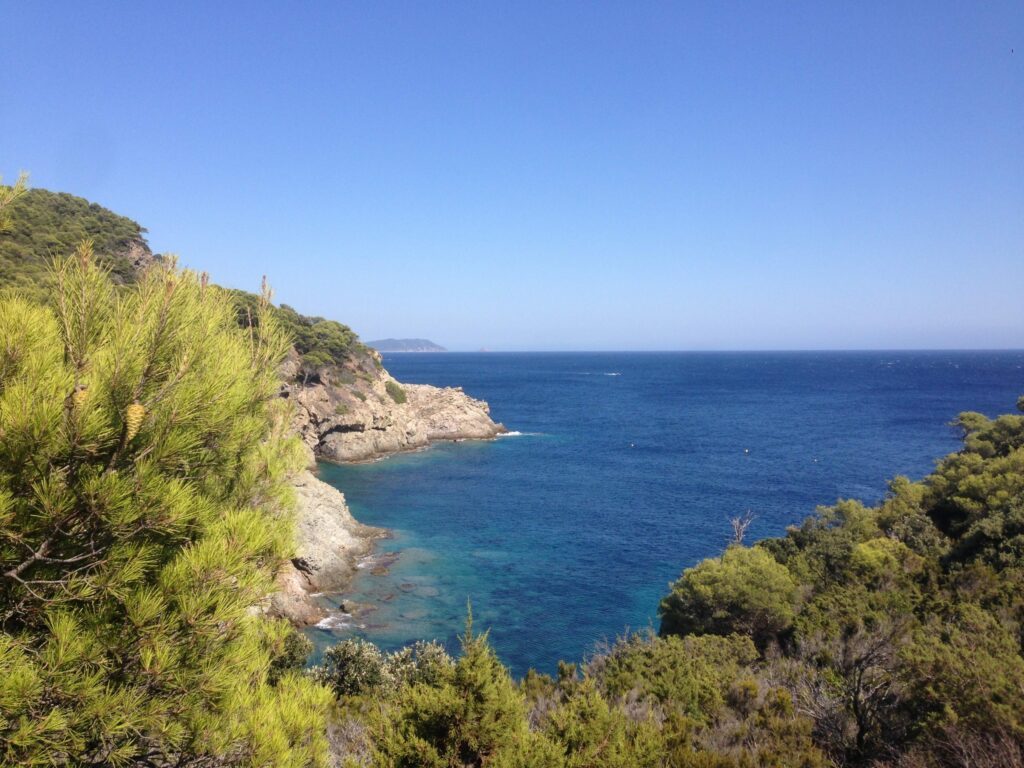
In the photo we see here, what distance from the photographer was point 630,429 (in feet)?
223

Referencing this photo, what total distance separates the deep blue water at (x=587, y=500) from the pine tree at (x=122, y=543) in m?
17.4

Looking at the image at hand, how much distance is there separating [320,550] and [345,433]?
26.0 meters

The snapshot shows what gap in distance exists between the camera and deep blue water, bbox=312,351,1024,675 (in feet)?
78.5

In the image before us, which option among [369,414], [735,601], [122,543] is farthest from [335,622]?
[369,414]

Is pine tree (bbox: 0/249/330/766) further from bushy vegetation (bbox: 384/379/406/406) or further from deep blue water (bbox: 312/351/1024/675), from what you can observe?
bushy vegetation (bbox: 384/379/406/406)

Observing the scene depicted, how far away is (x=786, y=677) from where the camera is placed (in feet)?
45.0

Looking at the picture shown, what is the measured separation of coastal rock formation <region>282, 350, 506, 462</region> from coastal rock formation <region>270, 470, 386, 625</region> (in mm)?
14637

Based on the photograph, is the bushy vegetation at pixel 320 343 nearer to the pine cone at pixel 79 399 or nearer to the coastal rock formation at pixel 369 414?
the coastal rock formation at pixel 369 414

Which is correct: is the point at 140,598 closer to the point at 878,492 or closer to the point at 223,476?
the point at 223,476

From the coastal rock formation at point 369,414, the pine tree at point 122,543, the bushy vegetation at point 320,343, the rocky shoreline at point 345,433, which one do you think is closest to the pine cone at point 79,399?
the pine tree at point 122,543

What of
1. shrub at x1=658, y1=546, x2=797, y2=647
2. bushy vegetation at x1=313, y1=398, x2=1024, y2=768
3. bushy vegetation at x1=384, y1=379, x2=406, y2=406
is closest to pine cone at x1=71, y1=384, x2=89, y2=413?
bushy vegetation at x1=313, y1=398, x2=1024, y2=768

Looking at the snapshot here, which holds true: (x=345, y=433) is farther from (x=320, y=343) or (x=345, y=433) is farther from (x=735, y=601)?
(x=735, y=601)

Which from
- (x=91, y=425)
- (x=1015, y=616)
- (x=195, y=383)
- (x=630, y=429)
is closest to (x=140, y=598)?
(x=91, y=425)

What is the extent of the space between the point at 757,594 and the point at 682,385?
366ft
